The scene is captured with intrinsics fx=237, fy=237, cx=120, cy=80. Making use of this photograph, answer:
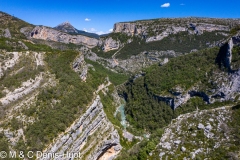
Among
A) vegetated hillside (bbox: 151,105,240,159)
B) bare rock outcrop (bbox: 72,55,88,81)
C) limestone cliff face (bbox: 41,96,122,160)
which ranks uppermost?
bare rock outcrop (bbox: 72,55,88,81)

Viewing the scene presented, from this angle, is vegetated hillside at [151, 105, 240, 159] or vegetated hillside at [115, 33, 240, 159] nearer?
vegetated hillside at [151, 105, 240, 159]

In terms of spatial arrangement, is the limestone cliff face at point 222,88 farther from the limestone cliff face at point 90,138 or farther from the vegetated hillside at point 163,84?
the limestone cliff face at point 90,138

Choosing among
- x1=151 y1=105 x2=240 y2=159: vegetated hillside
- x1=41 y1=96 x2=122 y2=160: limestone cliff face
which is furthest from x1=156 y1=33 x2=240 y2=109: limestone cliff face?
x1=151 y1=105 x2=240 y2=159: vegetated hillside

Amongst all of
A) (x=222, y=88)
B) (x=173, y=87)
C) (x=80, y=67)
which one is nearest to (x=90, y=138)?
(x=80, y=67)

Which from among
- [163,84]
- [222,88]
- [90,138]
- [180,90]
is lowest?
[90,138]

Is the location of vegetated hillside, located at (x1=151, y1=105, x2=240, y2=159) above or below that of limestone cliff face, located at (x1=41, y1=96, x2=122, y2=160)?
above

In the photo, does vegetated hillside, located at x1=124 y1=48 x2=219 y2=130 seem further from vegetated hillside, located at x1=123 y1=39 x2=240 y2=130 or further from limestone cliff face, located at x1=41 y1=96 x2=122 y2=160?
limestone cliff face, located at x1=41 y1=96 x2=122 y2=160

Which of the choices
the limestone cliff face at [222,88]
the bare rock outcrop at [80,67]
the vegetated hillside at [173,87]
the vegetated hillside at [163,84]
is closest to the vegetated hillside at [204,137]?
the limestone cliff face at [222,88]

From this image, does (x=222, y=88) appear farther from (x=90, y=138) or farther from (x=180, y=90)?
(x=90, y=138)
